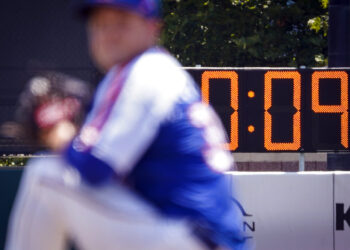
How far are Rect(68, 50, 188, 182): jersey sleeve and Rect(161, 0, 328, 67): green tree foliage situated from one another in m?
14.0

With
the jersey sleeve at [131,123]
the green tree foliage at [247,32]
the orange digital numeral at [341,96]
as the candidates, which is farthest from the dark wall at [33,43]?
the green tree foliage at [247,32]

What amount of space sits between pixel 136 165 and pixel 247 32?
1528cm

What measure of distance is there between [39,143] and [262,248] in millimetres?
6300

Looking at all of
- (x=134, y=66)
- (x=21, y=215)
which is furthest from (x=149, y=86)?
(x=21, y=215)

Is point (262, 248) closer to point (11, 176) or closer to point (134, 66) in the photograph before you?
point (11, 176)

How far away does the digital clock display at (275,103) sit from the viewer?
820 centimetres

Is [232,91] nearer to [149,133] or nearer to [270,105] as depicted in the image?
[270,105]

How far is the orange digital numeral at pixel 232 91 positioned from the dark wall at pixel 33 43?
1054 millimetres

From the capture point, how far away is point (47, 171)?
2109mm

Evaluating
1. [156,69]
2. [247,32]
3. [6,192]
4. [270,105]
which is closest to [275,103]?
[270,105]

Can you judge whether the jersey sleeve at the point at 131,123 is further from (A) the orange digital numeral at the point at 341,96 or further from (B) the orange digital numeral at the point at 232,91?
(A) the orange digital numeral at the point at 341,96

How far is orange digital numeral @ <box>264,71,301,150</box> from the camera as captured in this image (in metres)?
8.26

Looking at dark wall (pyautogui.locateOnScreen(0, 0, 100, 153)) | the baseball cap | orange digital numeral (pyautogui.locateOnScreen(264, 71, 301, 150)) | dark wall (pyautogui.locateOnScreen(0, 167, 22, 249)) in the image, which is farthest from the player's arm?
orange digital numeral (pyautogui.locateOnScreen(264, 71, 301, 150))

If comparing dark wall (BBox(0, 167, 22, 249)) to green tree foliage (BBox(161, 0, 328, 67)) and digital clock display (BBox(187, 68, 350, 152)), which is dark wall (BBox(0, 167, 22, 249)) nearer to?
digital clock display (BBox(187, 68, 350, 152))
